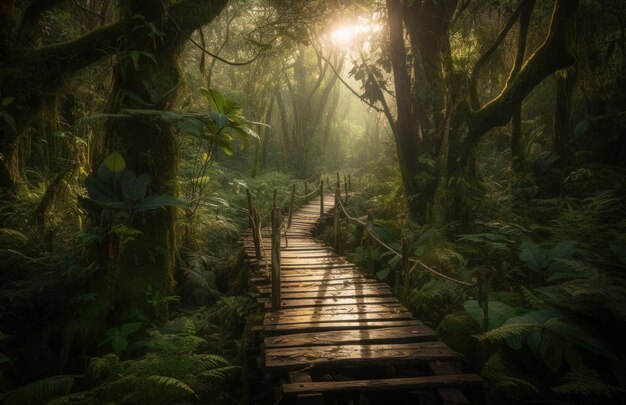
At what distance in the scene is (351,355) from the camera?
3.53m

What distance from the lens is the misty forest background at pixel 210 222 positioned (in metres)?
3.61

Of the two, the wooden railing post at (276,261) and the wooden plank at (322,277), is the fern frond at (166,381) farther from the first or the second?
the wooden plank at (322,277)

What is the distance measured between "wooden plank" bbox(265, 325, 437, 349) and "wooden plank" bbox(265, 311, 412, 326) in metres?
0.28

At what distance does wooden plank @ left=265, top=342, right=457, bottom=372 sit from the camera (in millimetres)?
3393

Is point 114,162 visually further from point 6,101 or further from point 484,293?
point 484,293

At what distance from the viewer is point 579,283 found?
3785 millimetres

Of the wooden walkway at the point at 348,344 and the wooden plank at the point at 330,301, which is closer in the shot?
the wooden walkway at the point at 348,344

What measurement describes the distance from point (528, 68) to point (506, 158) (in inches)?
307

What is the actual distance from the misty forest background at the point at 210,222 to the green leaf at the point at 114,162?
2 centimetres

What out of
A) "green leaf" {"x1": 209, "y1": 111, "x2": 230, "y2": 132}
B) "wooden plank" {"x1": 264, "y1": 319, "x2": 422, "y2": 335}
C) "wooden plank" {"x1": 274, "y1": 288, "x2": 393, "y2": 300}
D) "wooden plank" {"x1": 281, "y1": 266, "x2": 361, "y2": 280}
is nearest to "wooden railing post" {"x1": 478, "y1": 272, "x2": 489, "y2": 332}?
"wooden plank" {"x1": 264, "y1": 319, "x2": 422, "y2": 335}

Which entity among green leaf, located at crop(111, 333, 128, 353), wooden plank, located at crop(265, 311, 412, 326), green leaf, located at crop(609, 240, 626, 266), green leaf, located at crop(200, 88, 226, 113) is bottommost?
green leaf, located at crop(111, 333, 128, 353)

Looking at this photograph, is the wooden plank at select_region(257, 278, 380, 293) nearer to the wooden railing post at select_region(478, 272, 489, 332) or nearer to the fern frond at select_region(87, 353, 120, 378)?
the wooden railing post at select_region(478, 272, 489, 332)

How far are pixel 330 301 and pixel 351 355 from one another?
143cm

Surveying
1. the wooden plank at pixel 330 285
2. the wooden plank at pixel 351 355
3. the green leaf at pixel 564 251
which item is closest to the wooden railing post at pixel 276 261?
the wooden plank at pixel 330 285
